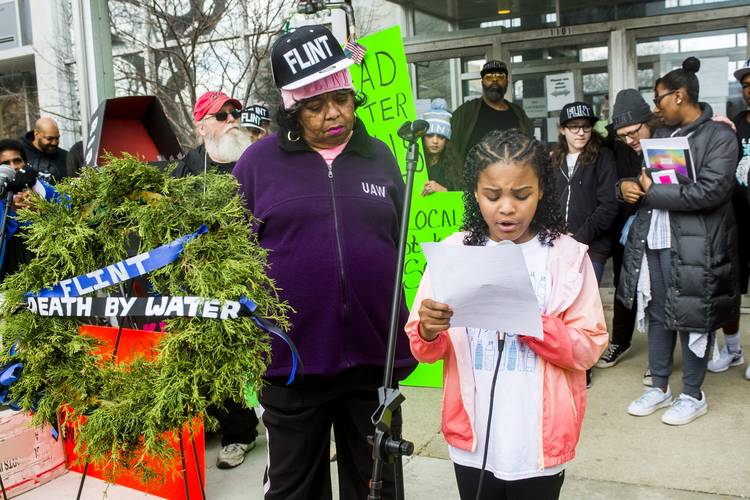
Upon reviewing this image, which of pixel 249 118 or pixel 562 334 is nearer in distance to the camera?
pixel 562 334

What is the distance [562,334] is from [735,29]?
21.2 feet

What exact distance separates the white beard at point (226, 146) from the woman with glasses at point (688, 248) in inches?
96.7

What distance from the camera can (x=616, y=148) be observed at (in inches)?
209

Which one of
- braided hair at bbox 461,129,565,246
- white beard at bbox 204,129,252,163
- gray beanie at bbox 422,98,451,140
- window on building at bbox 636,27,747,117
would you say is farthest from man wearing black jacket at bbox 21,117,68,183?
window on building at bbox 636,27,747,117

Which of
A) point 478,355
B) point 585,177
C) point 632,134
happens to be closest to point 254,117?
point 585,177

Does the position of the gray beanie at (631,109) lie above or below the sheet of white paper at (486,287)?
above

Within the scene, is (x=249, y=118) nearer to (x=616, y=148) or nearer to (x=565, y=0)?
(x=616, y=148)

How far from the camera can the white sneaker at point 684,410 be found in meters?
4.13

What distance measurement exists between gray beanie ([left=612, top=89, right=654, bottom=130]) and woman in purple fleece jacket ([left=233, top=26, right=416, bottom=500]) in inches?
111

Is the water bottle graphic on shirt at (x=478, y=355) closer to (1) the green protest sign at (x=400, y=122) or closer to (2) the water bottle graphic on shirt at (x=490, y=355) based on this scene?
(2) the water bottle graphic on shirt at (x=490, y=355)

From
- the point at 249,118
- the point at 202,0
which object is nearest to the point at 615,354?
the point at 249,118

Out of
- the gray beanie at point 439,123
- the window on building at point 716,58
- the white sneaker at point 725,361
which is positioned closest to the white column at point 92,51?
the gray beanie at point 439,123

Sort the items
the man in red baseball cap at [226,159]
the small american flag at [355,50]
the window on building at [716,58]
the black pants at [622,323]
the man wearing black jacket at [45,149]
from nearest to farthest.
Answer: the man in red baseball cap at [226,159] < the small american flag at [355,50] < the black pants at [622,323] < the man wearing black jacket at [45,149] < the window on building at [716,58]

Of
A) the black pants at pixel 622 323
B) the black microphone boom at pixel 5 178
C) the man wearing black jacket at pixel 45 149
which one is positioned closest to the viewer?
the black microphone boom at pixel 5 178
